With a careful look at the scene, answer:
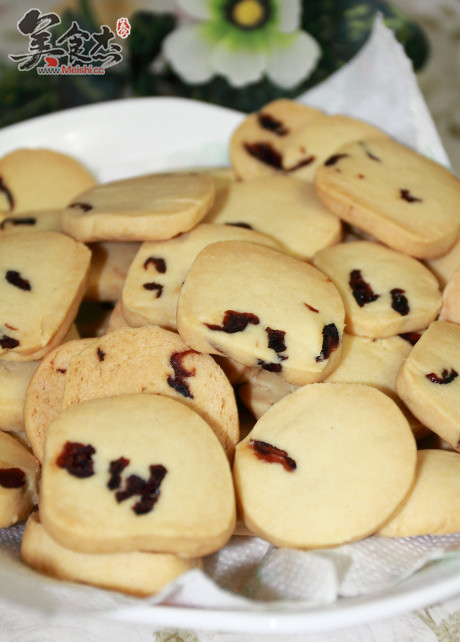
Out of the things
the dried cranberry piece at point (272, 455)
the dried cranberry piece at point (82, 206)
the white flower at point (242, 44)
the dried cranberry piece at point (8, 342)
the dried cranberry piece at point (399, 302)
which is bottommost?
the dried cranberry piece at point (272, 455)

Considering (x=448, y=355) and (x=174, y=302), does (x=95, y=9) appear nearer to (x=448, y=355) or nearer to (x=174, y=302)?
(x=174, y=302)

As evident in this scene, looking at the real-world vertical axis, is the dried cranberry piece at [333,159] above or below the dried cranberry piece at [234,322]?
above

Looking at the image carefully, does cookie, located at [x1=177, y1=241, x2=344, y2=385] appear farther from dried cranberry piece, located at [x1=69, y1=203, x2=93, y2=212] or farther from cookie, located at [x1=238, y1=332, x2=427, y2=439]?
dried cranberry piece, located at [x1=69, y1=203, x2=93, y2=212]

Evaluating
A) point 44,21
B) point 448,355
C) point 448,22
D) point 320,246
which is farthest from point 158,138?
point 448,22

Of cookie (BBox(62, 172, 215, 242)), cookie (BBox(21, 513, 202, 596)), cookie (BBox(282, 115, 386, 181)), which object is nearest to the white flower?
cookie (BBox(282, 115, 386, 181))

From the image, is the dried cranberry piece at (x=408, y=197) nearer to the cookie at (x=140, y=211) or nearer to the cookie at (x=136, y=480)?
the cookie at (x=140, y=211)

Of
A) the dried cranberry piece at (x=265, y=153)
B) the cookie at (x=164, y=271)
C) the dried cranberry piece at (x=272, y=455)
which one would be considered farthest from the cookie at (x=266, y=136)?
the dried cranberry piece at (x=272, y=455)
